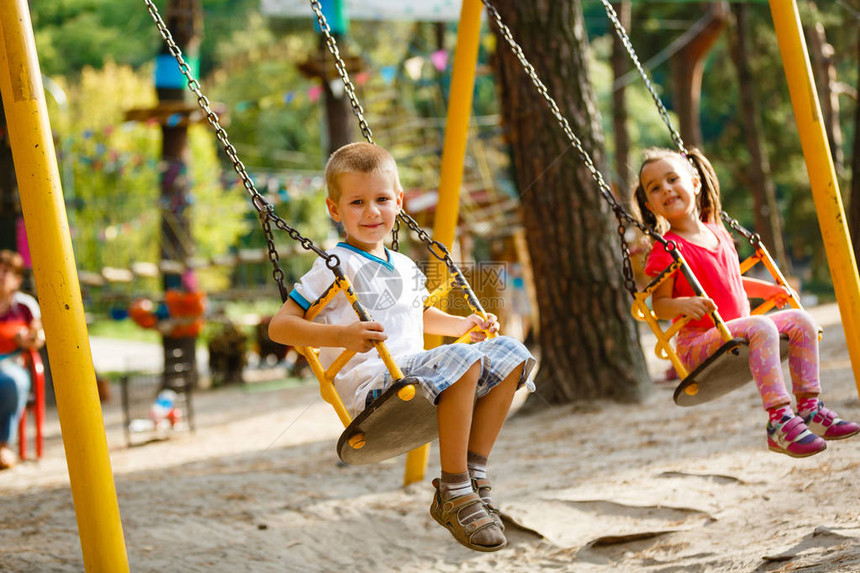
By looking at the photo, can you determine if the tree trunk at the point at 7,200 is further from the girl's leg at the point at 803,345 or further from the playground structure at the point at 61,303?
the girl's leg at the point at 803,345

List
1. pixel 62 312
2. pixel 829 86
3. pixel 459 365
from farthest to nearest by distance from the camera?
pixel 829 86 → pixel 459 365 → pixel 62 312

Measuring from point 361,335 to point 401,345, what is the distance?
326 mm

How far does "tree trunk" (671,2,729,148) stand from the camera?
15.2 metres

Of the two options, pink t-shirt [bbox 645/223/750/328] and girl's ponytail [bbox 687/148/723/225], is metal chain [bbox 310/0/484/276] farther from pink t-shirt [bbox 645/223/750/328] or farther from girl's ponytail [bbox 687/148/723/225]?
girl's ponytail [bbox 687/148/723/225]

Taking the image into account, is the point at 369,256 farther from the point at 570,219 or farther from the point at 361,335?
the point at 570,219

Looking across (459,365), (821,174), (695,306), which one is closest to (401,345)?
(459,365)

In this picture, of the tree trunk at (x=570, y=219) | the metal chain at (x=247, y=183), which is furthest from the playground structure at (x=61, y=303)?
the tree trunk at (x=570, y=219)

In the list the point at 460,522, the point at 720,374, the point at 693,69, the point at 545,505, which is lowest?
the point at 545,505

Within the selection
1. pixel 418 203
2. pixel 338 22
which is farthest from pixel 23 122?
pixel 418 203

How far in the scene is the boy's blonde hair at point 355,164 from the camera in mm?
→ 2658

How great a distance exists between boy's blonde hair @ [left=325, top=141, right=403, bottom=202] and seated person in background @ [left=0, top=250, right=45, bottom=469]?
382cm

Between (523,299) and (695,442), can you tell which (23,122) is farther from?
(523,299)

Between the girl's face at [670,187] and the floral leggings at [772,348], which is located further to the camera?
the girl's face at [670,187]

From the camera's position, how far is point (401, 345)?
106 inches
